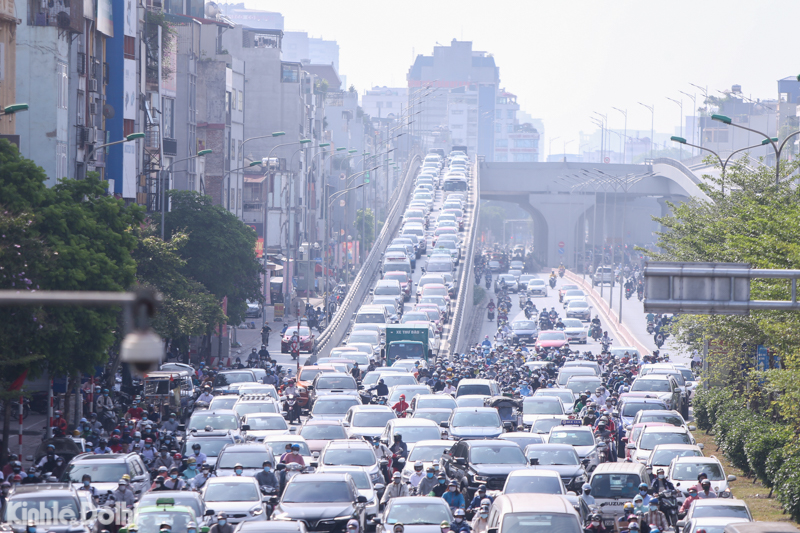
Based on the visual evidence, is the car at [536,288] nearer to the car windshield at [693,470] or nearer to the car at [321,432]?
the car at [321,432]

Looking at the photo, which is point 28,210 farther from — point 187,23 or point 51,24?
point 187,23

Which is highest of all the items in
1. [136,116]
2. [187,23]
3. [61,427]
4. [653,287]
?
[187,23]

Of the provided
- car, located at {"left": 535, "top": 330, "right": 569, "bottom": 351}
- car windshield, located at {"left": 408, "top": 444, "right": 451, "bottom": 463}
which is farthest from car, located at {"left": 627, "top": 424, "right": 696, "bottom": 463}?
car, located at {"left": 535, "top": 330, "right": 569, "bottom": 351}

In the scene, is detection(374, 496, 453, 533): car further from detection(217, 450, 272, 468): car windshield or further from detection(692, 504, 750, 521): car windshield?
detection(217, 450, 272, 468): car windshield

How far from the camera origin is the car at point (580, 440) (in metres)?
25.8

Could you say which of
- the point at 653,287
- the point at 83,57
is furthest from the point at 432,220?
the point at 653,287

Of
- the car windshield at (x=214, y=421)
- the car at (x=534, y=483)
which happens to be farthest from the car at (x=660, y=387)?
the car at (x=534, y=483)

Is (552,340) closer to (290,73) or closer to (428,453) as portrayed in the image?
(428,453)

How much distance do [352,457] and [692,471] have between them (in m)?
6.16

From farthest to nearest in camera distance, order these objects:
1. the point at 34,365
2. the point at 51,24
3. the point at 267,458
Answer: the point at 51,24, the point at 34,365, the point at 267,458

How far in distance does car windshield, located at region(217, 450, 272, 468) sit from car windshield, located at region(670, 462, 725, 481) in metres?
7.34

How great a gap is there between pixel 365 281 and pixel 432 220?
2646 cm

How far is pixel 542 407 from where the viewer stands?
31.6 meters

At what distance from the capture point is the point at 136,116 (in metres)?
55.8
